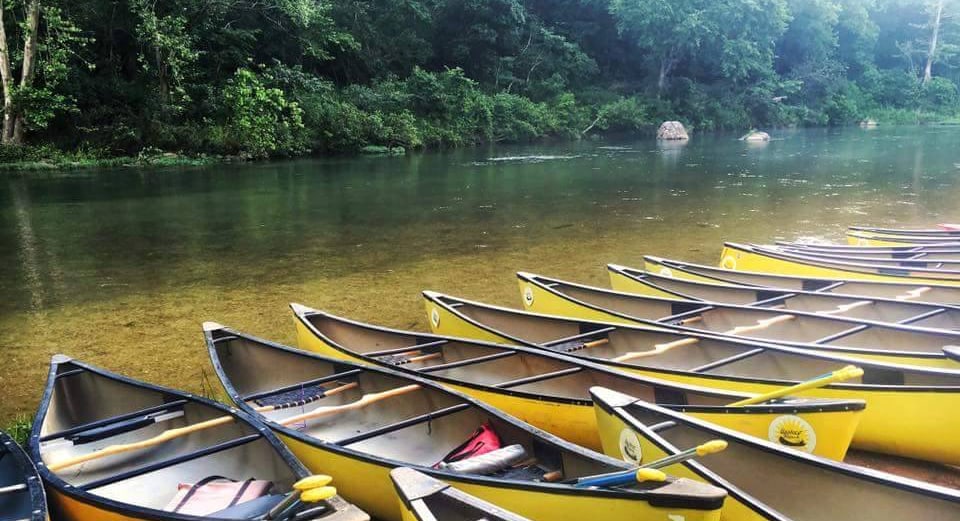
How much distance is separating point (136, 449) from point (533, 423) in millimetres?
2090

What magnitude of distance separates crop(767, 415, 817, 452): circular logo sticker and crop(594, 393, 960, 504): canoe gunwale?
33 centimetres

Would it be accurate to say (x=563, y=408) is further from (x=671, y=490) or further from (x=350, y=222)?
(x=350, y=222)

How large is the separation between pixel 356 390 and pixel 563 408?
1301 millimetres

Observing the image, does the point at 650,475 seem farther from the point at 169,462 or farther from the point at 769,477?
the point at 169,462

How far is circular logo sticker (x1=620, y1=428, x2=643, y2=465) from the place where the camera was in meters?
3.03

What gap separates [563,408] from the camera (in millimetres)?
3752

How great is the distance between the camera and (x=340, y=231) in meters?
11.6

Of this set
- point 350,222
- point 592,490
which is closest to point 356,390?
point 592,490

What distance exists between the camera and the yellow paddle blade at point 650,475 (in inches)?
91.0

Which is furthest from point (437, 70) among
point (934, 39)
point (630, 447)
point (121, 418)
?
point (934, 39)

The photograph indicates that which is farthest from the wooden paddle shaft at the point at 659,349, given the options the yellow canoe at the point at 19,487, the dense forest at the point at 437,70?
the dense forest at the point at 437,70

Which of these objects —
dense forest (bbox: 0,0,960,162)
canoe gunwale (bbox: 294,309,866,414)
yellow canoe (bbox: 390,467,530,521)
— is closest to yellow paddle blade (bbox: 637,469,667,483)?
yellow canoe (bbox: 390,467,530,521)

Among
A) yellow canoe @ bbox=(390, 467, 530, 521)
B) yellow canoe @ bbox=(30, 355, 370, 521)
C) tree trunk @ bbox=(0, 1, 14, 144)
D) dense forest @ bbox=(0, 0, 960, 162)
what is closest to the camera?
yellow canoe @ bbox=(390, 467, 530, 521)

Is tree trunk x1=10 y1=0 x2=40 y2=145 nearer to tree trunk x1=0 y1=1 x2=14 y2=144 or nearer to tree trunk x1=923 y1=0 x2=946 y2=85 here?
tree trunk x1=0 y1=1 x2=14 y2=144
